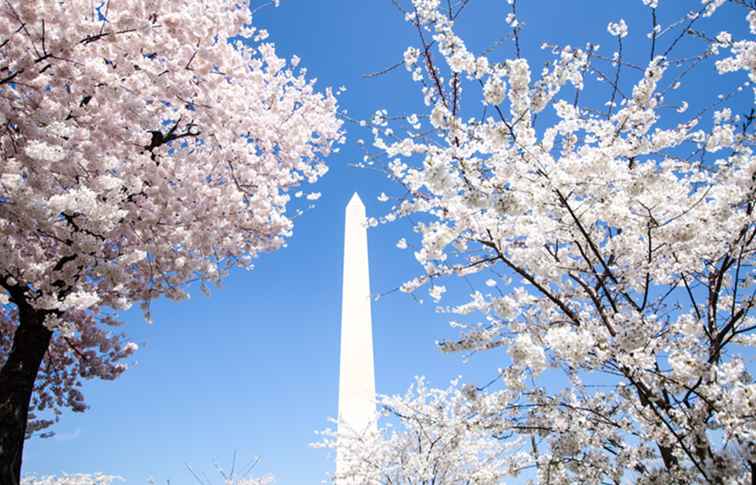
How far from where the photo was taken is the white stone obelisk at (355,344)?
10841 millimetres

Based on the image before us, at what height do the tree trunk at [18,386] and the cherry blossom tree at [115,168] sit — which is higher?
the cherry blossom tree at [115,168]

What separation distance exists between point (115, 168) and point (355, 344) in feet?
24.9

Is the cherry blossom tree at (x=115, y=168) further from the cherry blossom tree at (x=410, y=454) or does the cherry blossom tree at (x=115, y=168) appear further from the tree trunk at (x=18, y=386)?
the cherry blossom tree at (x=410, y=454)

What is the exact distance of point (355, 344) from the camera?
1162 cm

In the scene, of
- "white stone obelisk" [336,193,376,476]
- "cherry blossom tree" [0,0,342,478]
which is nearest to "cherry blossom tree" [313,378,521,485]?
"white stone obelisk" [336,193,376,476]

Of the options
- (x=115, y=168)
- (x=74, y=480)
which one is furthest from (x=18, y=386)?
(x=74, y=480)

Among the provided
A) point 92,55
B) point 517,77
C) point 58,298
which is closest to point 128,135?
point 92,55

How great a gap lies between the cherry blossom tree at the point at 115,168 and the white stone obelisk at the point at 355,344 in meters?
4.87

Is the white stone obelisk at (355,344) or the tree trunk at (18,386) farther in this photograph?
the white stone obelisk at (355,344)

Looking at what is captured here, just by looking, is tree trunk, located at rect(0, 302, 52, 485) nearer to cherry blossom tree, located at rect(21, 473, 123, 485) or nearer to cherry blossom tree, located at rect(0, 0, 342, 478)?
cherry blossom tree, located at rect(0, 0, 342, 478)

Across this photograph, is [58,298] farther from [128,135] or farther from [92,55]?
[92,55]

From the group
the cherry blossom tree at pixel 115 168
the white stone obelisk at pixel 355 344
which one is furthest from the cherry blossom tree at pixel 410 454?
the cherry blossom tree at pixel 115 168

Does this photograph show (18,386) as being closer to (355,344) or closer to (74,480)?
(355,344)

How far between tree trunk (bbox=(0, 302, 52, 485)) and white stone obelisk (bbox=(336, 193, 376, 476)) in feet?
22.6
